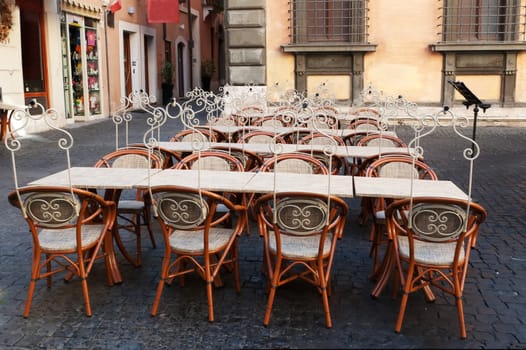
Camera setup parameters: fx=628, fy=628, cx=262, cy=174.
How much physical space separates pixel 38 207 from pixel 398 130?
11.1 metres

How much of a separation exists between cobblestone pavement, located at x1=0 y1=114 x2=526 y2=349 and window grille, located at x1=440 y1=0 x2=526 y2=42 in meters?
9.19

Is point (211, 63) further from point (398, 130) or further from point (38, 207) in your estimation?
point (38, 207)

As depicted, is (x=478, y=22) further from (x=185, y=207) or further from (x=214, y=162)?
(x=185, y=207)

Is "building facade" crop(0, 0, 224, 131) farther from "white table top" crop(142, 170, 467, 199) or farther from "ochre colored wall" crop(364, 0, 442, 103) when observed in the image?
"white table top" crop(142, 170, 467, 199)

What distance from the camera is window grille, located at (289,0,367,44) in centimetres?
1393

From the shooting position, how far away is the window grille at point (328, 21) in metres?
13.9

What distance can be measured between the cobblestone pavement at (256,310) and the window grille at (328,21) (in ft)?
29.9

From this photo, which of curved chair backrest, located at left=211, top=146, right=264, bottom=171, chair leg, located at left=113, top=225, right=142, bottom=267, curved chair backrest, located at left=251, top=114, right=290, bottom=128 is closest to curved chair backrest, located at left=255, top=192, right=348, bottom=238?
chair leg, located at left=113, top=225, right=142, bottom=267

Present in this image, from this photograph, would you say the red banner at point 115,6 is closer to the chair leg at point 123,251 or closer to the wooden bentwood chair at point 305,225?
the chair leg at point 123,251

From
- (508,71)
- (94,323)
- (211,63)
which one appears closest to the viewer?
(94,323)

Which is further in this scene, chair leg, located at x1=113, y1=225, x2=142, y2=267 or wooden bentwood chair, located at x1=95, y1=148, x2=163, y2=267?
wooden bentwood chair, located at x1=95, y1=148, x2=163, y2=267

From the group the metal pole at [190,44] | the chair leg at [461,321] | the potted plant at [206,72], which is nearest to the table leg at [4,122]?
the chair leg at [461,321]

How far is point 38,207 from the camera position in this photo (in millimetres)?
3783

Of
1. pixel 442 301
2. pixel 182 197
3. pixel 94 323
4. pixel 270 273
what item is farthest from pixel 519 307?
pixel 94 323
